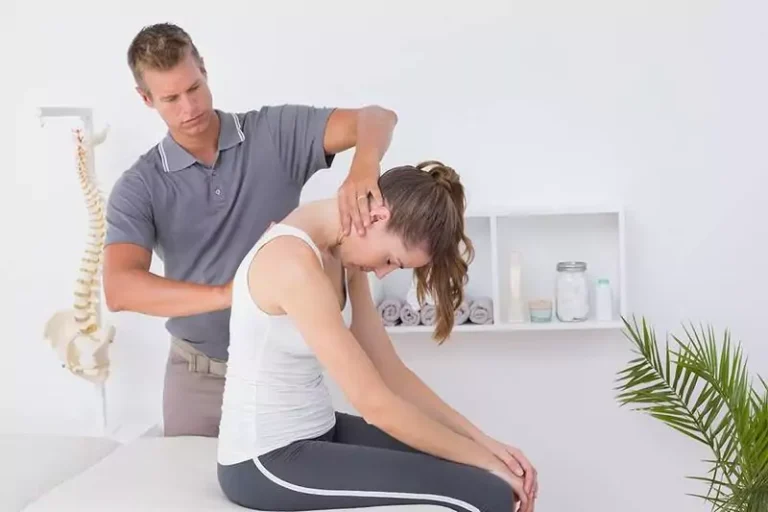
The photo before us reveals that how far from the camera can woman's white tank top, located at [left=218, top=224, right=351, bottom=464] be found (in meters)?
1.98

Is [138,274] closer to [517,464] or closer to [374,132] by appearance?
[374,132]

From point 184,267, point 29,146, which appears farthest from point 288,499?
point 29,146

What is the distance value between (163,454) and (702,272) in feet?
5.64

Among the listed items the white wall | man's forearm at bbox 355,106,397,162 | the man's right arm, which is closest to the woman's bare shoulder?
the man's right arm

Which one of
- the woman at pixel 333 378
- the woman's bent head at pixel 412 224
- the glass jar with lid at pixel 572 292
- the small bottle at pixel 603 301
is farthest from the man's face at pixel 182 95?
the small bottle at pixel 603 301

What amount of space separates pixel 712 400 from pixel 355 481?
4.24 ft

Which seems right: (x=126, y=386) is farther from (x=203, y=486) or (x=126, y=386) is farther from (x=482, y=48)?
(x=482, y=48)

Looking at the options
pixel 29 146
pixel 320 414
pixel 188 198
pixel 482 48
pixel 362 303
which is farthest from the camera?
pixel 29 146

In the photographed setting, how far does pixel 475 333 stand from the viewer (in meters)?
3.29

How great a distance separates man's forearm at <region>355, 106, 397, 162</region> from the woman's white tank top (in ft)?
1.31

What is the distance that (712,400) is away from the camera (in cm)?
285

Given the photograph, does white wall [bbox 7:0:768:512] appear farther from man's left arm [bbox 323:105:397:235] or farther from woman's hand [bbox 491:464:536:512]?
woman's hand [bbox 491:464:536:512]

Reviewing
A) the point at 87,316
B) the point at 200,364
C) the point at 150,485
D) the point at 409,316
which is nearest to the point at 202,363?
the point at 200,364

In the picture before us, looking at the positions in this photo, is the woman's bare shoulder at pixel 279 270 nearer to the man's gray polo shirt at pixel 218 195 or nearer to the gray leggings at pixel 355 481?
the gray leggings at pixel 355 481
